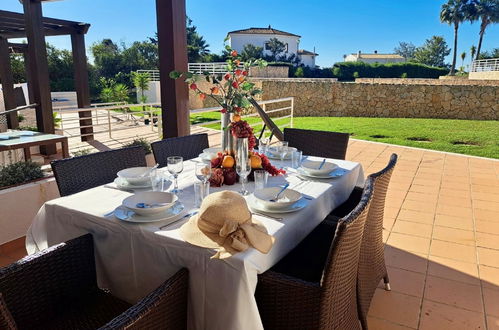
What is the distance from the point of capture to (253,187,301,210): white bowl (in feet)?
4.73

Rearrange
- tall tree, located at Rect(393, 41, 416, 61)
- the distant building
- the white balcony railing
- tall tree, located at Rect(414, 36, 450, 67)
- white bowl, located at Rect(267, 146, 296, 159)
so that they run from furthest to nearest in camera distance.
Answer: tall tree, located at Rect(393, 41, 416, 61), the distant building, tall tree, located at Rect(414, 36, 450, 67), the white balcony railing, white bowl, located at Rect(267, 146, 296, 159)

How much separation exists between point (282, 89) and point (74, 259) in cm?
1291

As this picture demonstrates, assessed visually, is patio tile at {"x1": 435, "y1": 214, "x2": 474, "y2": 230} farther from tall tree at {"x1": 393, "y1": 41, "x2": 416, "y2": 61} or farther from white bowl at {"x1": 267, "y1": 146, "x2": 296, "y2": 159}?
tall tree at {"x1": 393, "y1": 41, "x2": 416, "y2": 61}

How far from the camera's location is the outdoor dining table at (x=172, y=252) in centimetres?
109

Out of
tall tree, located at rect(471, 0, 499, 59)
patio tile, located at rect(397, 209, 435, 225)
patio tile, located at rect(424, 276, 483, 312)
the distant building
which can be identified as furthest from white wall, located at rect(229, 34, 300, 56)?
patio tile, located at rect(424, 276, 483, 312)

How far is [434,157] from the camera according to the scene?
5070 millimetres

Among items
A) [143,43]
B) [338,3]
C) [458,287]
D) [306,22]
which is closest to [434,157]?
[458,287]

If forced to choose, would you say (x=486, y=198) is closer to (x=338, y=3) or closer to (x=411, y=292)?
(x=411, y=292)

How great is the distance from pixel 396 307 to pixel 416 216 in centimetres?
133

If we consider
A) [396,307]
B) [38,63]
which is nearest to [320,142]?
[396,307]

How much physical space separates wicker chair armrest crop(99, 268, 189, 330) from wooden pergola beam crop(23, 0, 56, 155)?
4.20m

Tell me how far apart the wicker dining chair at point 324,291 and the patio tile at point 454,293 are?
2.77 feet

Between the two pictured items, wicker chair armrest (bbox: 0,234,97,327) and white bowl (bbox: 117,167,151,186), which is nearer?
wicker chair armrest (bbox: 0,234,97,327)

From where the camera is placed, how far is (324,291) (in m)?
1.13
